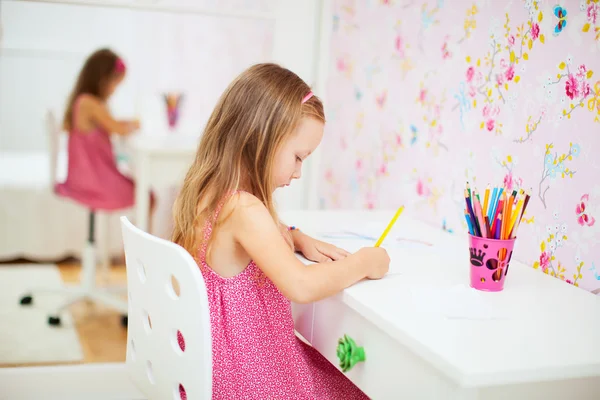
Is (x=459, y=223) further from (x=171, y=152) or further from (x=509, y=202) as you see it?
(x=171, y=152)

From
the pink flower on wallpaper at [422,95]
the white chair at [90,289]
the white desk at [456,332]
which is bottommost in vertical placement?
the white chair at [90,289]

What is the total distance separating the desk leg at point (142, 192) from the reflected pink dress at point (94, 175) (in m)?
0.02

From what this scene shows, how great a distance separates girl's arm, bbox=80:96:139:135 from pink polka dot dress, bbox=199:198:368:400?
87 cm

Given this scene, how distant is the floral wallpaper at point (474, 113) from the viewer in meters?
1.23

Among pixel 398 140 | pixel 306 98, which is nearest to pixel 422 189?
pixel 398 140

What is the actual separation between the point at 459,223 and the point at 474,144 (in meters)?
0.19

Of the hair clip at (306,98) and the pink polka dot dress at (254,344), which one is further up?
the hair clip at (306,98)

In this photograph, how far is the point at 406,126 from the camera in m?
1.83

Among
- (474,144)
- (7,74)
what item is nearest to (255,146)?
(474,144)

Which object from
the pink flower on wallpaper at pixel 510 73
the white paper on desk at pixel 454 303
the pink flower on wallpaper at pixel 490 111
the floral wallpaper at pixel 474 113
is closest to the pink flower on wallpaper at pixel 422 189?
the floral wallpaper at pixel 474 113

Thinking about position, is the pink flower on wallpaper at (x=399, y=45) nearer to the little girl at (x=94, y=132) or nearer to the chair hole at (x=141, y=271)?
the little girl at (x=94, y=132)

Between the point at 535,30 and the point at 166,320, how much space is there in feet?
2.90

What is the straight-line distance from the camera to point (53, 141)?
1.93 metres

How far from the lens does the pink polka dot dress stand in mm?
1171
